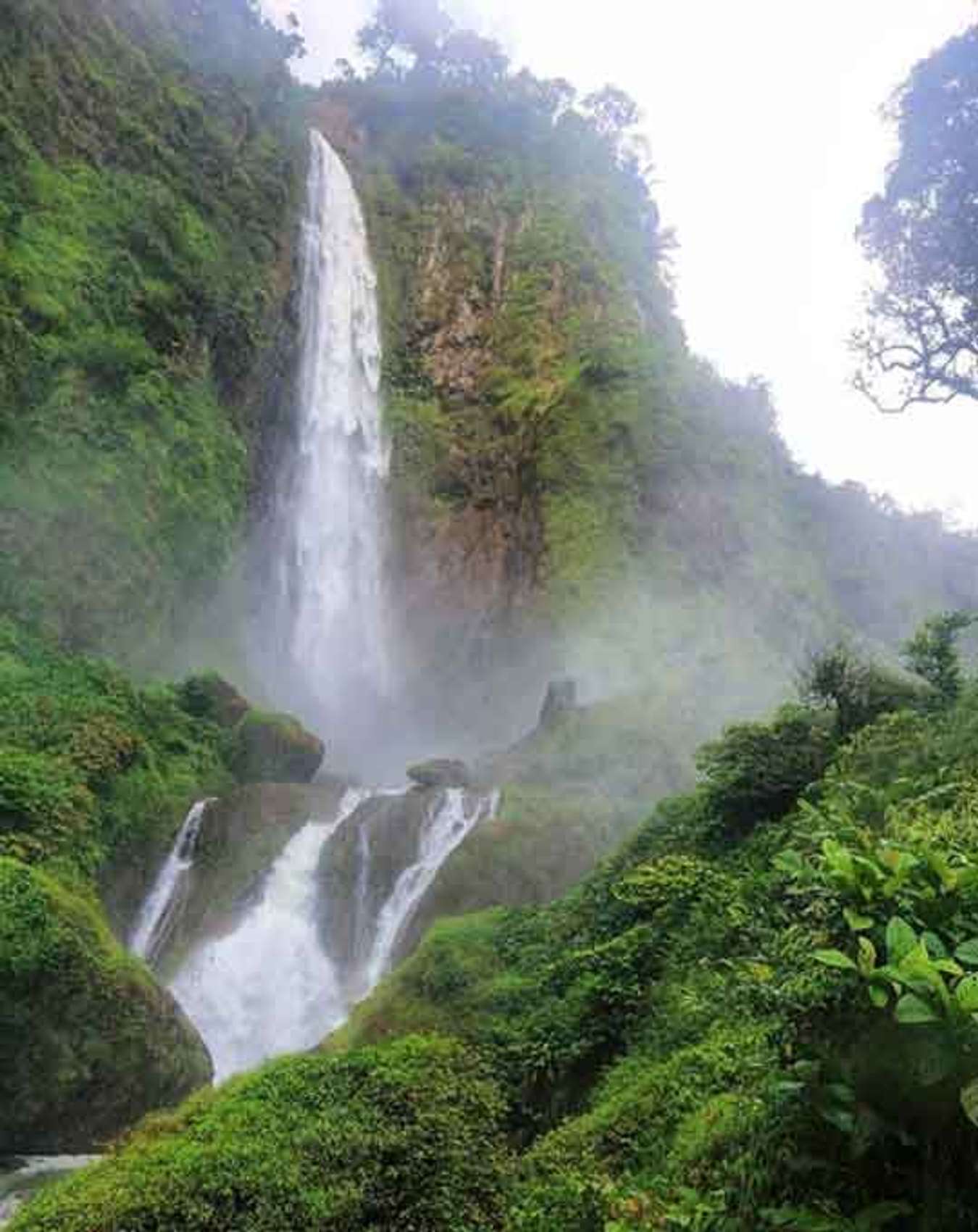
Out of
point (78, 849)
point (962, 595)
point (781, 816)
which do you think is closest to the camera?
point (781, 816)

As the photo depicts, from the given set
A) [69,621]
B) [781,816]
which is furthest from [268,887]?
[781,816]

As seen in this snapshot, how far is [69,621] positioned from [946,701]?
1651cm

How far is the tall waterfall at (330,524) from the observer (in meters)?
29.6

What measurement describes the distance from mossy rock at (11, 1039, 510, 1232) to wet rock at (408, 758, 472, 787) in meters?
14.1

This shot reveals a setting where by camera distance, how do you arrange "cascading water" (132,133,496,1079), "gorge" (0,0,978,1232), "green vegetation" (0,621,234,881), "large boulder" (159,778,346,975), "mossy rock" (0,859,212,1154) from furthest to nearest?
1. "large boulder" (159,778,346,975)
2. "cascading water" (132,133,496,1079)
3. "green vegetation" (0,621,234,881)
4. "mossy rock" (0,859,212,1154)
5. "gorge" (0,0,978,1232)

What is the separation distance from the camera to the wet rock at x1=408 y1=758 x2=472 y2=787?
20.6m

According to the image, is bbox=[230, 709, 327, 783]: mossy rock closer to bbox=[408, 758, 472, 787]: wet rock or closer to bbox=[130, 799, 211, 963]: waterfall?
bbox=[130, 799, 211, 963]: waterfall

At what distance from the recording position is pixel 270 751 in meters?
19.6

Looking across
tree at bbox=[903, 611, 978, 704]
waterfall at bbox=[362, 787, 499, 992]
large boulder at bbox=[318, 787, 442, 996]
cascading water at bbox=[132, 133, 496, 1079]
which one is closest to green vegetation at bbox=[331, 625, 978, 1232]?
tree at bbox=[903, 611, 978, 704]

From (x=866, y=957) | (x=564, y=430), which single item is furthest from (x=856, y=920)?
(x=564, y=430)

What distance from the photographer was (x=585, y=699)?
28734 millimetres

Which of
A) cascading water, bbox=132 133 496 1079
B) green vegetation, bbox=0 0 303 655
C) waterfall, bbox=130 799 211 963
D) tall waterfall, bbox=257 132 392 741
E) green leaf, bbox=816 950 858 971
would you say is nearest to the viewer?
green leaf, bbox=816 950 858 971

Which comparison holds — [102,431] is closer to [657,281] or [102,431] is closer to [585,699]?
[585,699]

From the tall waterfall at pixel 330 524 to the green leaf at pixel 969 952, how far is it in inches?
1044
